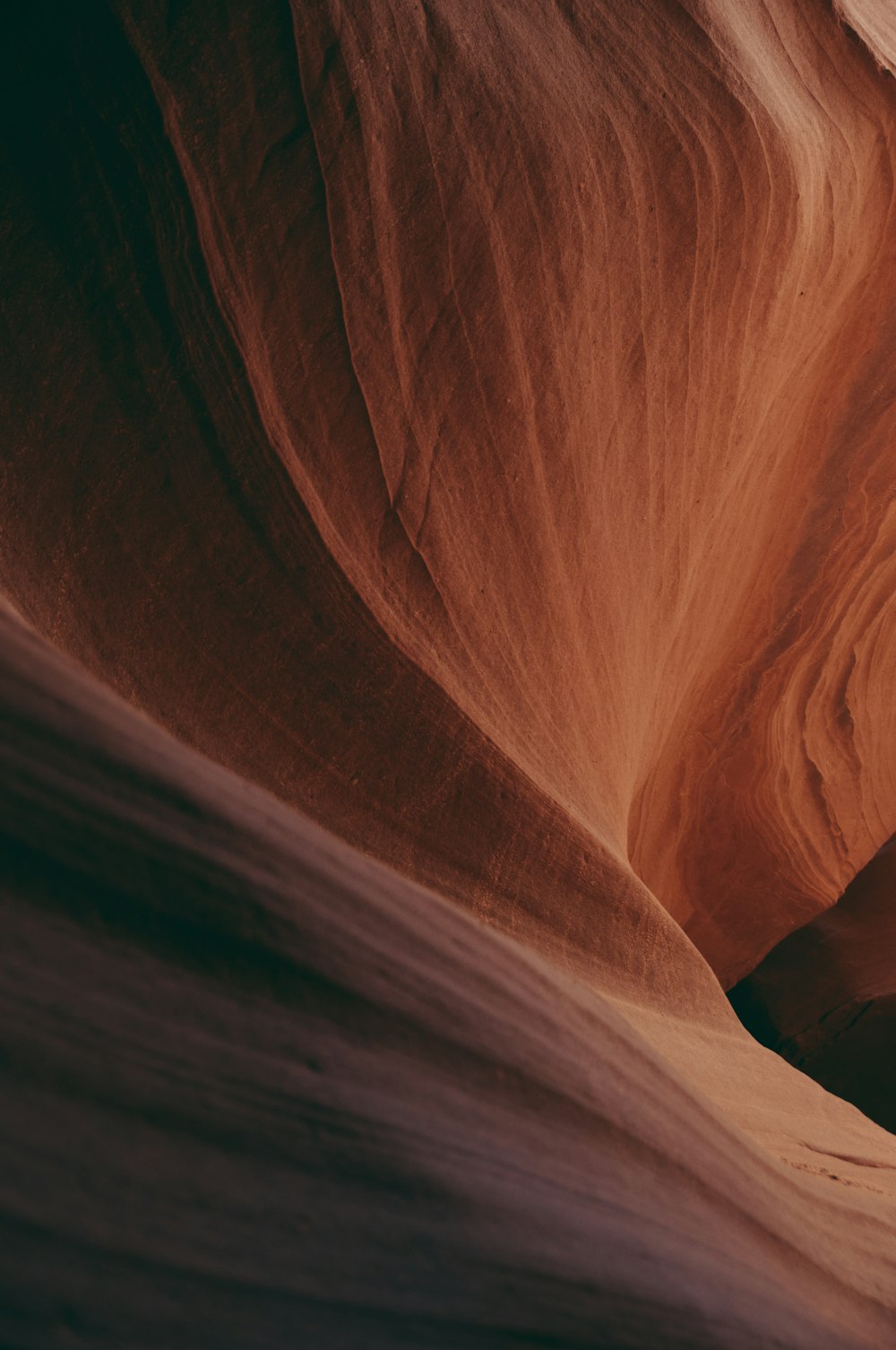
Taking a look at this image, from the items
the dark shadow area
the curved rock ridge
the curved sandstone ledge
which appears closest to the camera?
the curved sandstone ledge

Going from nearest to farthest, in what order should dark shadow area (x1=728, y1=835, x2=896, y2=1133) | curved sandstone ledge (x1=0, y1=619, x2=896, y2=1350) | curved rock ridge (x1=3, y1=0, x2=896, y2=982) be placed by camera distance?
1. curved sandstone ledge (x1=0, y1=619, x2=896, y2=1350)
2. curved rock ridge (x1=3, y1=0, x2=896, y2=982)
3. dark shadow area (x1=728, y1=835, x2=896, y2=1133)

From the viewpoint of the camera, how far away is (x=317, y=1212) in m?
0.35

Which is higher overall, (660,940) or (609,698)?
(609,698)

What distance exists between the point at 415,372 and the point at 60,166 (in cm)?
26

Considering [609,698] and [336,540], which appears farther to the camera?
[609,698]

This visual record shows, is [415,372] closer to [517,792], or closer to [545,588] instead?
[545,588]

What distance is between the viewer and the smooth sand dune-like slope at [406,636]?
0.35 metres

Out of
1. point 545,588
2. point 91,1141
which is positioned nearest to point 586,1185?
point 91,1141

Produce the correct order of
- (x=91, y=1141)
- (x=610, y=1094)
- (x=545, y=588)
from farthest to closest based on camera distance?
(x=545, y=588), (x=610, y=1094), (x=91, y=1141)

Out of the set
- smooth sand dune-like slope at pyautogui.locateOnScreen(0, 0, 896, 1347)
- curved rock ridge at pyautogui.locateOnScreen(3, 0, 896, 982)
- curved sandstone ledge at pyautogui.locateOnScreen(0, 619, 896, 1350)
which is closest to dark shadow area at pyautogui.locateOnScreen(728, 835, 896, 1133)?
smooth sand dune-like slope at pyautogui.locateOnScreen(0, 0, 896, 1347)

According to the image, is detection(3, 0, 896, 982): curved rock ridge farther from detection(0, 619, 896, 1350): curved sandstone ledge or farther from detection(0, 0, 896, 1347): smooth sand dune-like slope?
detection(0, 619, 896, 1350): curved sandstone ledge

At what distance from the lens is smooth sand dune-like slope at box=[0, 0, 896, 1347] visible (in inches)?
13.8

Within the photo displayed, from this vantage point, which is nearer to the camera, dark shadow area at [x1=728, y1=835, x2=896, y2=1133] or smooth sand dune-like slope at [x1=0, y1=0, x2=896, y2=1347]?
smooth sand dune-like slope at [x1=0, y1=0, x2=896, y2=1347]

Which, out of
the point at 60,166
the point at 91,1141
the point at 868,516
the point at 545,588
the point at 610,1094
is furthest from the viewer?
the point at 868,516
